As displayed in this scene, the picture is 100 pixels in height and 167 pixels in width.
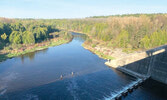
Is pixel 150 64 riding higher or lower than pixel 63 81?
higher

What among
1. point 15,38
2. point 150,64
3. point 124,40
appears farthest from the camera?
point 15,38

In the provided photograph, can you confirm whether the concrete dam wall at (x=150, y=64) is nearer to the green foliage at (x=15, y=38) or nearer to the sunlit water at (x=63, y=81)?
the sunlit water at (x=63, y=81)

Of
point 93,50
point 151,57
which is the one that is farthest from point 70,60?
point 151,57

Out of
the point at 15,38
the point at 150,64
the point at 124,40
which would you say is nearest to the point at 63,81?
the point at 150,64

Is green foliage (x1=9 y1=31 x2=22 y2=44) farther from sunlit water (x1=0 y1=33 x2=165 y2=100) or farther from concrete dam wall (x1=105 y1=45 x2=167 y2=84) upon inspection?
concrete dam wall (x1=105 y1=45 x2=167 y2=84)

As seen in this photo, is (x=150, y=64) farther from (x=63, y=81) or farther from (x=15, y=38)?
(x=15, y=38)

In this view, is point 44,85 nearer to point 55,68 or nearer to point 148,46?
point 55,68
